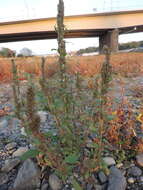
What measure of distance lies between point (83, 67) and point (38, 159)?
4.05 meters

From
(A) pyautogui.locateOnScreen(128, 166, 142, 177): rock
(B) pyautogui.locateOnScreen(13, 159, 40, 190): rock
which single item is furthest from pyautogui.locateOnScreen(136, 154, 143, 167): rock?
(B) pyautogui.locateOnScreen(13, 159, 40, 190): rock

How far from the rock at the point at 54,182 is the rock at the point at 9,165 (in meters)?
0.37

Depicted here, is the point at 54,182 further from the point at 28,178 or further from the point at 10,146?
the point at 10,146

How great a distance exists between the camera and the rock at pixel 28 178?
4.04 ft

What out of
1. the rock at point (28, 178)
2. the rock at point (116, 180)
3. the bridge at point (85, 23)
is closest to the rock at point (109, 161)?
the rock at point (116, 180)

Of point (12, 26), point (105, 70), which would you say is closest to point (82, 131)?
point (105, 70)

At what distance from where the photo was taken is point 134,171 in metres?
1.32

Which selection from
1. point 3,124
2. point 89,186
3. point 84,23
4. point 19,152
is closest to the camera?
point 89,186

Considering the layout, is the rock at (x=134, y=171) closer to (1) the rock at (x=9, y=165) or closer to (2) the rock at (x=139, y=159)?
(2) the rock at (x=139, y=159)

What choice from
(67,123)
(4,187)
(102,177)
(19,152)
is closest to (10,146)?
(19,152)

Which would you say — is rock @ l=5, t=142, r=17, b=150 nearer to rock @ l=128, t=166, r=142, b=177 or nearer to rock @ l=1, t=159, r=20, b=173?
rock @ l=1, t=159, r=20, b=173

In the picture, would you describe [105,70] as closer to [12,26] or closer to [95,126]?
[95,126]

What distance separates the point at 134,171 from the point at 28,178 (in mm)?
852

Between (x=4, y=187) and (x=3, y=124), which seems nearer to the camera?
(x=4, y=187)
